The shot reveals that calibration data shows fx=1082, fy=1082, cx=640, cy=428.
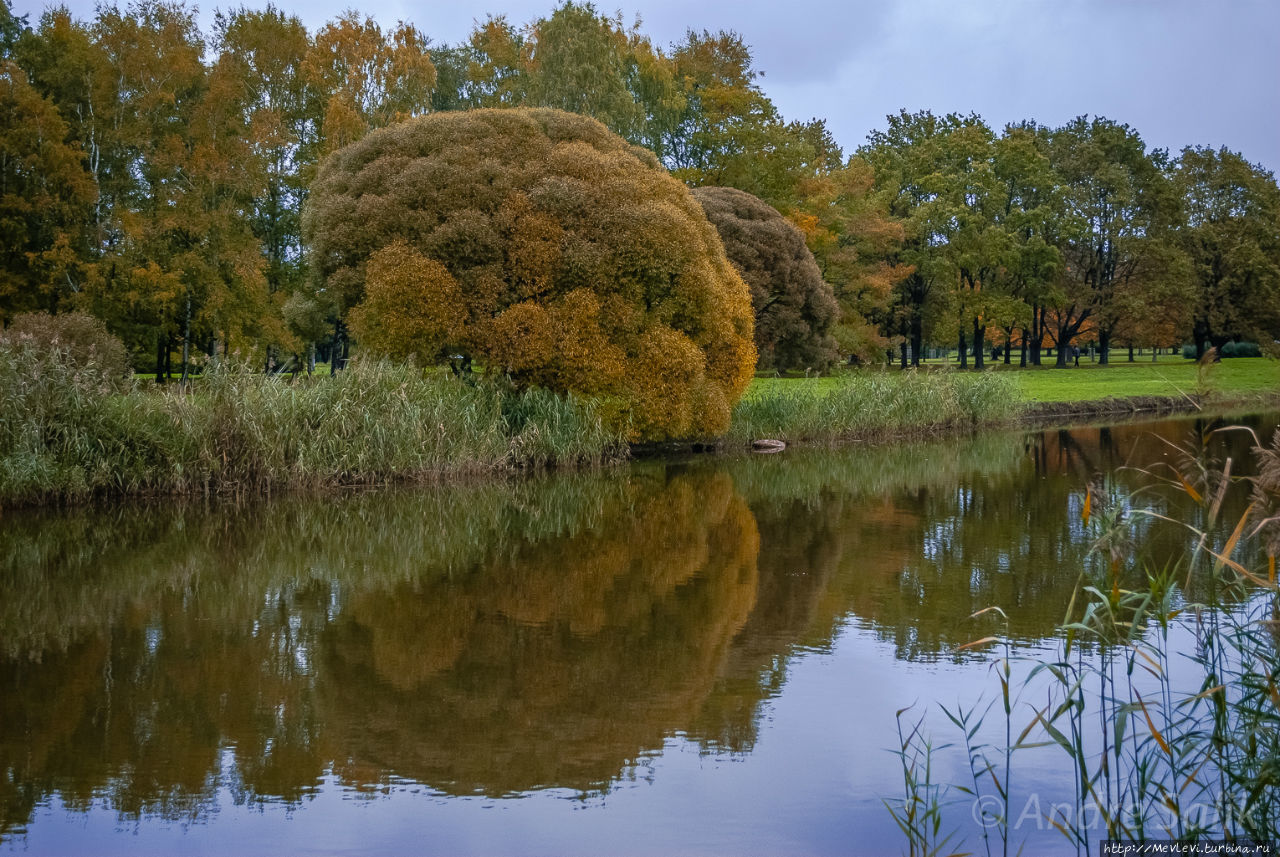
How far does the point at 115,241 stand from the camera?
29.7 m

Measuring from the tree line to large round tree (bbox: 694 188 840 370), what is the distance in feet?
9.11

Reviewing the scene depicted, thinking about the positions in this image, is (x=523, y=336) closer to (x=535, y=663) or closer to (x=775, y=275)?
(x=535, y=663)

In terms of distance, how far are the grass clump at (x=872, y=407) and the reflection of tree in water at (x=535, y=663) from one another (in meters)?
12.6

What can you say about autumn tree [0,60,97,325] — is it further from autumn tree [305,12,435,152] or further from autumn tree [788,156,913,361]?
autumn tree [788,156,913,361]

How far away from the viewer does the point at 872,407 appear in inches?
1038

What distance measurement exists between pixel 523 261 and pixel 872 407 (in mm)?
10748

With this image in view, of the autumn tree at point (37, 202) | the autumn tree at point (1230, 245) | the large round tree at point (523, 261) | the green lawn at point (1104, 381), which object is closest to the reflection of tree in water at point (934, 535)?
the large round tree at point (523, 261)

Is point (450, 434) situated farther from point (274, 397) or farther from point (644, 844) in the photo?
point (644, 844)

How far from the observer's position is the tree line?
28344 millimetres

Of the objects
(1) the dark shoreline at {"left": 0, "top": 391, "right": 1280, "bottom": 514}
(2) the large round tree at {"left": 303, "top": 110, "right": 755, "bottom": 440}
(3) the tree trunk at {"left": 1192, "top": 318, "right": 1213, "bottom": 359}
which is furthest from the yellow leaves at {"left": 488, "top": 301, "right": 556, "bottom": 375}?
(3) the tree trunk at {"left": 1192, "top": 318, "right": 1213, "bottom": 359}

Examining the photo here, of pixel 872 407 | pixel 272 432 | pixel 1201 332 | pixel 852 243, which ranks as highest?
pixel 852 243

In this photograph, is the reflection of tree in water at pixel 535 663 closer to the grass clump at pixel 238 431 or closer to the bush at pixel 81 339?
the grass clump at pixel 238 431

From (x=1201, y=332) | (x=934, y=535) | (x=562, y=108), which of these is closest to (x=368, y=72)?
(x=562, y=108)

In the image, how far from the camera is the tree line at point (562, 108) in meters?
28.3
